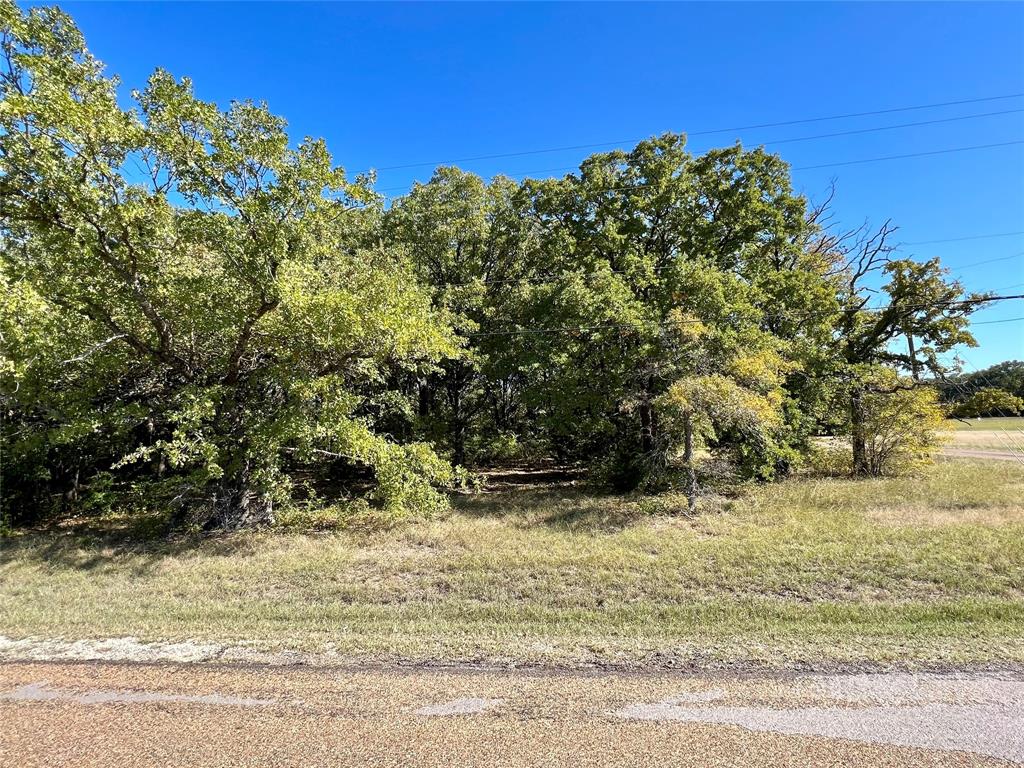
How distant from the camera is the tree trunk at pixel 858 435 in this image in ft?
47.0

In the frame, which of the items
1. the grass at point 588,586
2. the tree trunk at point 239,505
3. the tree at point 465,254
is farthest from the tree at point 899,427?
the tree trunk at point 239,505

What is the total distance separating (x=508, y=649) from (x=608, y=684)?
111 centimetres

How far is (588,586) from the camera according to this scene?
21.3 feet

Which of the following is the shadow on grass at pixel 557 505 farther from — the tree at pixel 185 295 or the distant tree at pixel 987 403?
the distant tree at pixel 987 403

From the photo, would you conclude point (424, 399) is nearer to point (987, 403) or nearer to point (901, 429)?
point (901, 429)

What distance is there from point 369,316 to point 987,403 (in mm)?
16774

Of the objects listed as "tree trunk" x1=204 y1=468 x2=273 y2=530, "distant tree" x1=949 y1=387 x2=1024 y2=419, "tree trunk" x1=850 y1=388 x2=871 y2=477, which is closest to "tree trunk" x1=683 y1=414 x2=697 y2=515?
"tree trunk" x1=850 y1=388 x2=871 y2=477

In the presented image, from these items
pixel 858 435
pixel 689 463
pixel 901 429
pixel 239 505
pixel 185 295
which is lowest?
pixel 239 505

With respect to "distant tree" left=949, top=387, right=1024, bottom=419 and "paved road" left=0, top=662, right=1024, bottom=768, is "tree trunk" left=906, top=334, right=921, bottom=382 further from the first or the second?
"paved road" left=0, top=662, right=1024, bottom=768

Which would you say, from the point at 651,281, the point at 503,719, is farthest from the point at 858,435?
the point at 503,719

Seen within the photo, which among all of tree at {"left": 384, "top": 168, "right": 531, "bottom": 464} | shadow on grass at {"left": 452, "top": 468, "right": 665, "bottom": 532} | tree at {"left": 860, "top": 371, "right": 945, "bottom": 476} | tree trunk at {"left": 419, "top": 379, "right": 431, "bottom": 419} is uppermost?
tree at {"left": 384, "top": 168, "right": 531, "bottom": 464}

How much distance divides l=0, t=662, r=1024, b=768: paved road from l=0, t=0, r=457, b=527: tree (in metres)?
5.13

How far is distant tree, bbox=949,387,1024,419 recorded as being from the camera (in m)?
13.2

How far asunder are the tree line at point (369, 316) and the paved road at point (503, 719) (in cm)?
525
